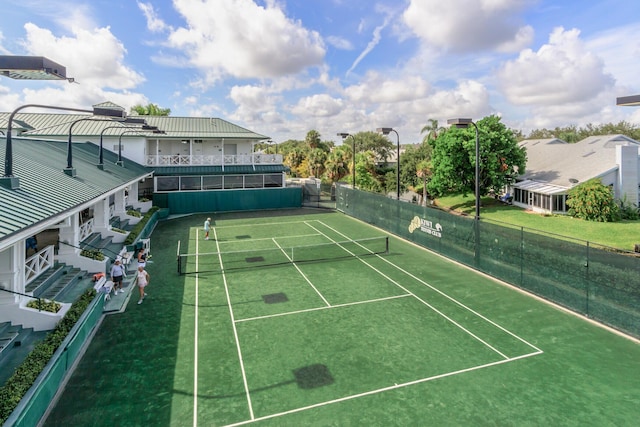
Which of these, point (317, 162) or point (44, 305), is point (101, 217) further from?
point (317, 162)

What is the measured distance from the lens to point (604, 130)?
10012cm

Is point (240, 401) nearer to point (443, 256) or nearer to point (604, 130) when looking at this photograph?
point (443, 256)

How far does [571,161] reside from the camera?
153 ft

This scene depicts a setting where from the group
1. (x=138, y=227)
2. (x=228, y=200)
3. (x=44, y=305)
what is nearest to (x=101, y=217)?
(x=138, y=227)

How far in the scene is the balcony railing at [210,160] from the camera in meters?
38.9

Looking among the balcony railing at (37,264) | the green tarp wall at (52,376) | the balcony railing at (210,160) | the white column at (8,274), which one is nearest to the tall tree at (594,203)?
the balcony railing at (210,160)

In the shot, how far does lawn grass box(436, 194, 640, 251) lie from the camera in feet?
97.5

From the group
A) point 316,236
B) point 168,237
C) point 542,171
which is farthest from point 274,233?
point 542,171

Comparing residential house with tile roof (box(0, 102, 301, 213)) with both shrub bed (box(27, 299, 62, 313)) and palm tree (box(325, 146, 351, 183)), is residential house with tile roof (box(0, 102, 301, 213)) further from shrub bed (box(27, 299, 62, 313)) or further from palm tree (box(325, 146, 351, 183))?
shrub bed (box(27, 299, 62, 313))

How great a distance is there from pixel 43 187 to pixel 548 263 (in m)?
19.8

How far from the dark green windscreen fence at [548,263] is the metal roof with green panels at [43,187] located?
17642 millimetres

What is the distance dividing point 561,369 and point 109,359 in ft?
43.6

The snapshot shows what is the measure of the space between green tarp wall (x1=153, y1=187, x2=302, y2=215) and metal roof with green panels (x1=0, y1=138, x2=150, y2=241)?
1404cm

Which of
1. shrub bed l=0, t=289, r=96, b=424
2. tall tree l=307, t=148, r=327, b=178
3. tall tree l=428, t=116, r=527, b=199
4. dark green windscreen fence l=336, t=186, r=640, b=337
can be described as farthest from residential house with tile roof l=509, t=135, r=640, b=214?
shrub bed l=0, t=289, r=96, b=424
